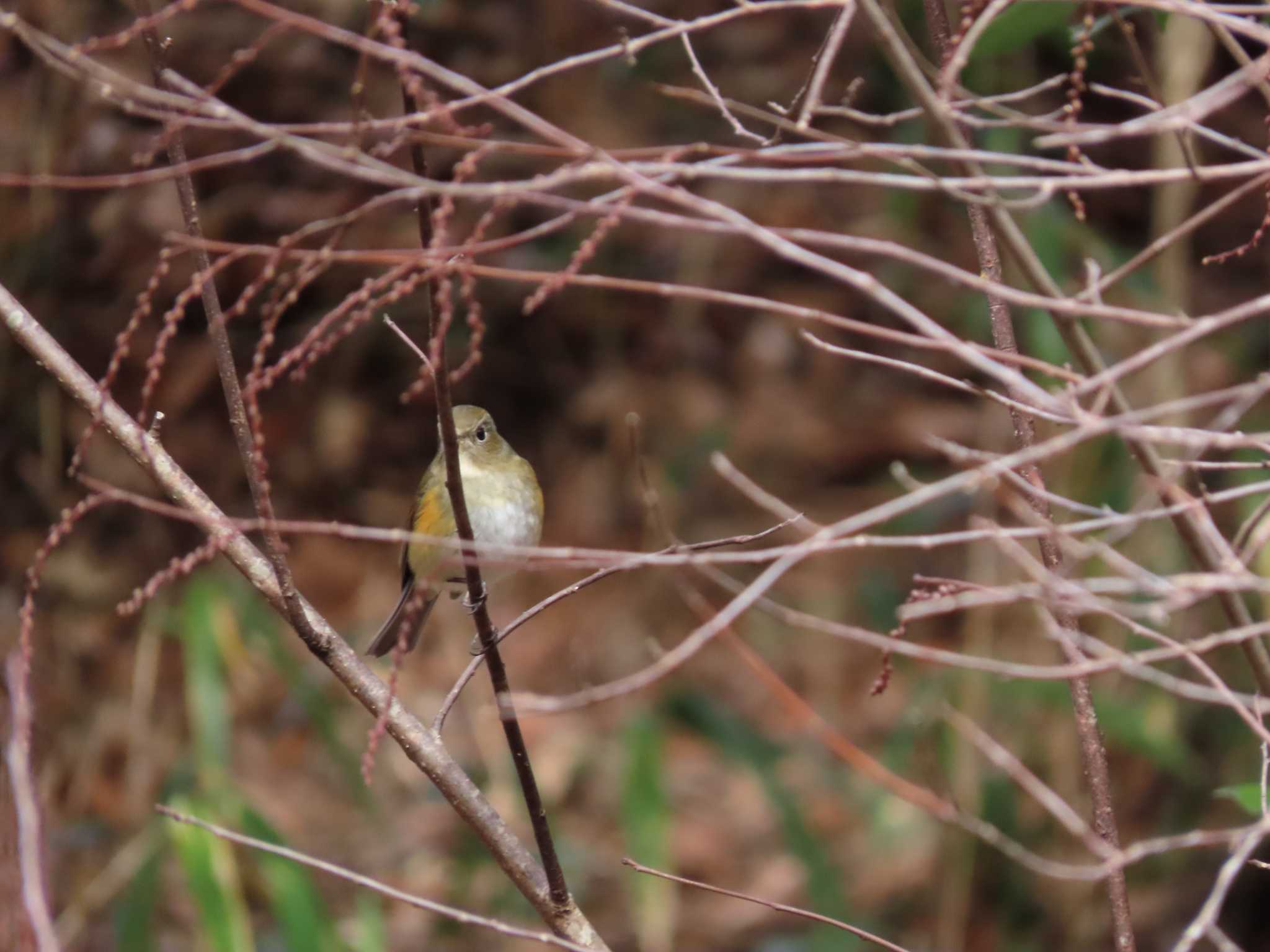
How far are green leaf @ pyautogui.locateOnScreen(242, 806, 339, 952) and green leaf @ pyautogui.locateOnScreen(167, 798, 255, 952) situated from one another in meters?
0.08

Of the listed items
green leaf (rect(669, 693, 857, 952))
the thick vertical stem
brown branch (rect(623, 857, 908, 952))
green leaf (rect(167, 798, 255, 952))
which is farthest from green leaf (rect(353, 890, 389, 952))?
the thick vertical stem

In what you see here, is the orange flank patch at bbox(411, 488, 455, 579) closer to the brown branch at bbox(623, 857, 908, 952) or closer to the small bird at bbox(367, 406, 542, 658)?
the small bird at bbox(367, 406, 542, 658)

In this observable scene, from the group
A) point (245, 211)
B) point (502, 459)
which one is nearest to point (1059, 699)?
point (502, 459)

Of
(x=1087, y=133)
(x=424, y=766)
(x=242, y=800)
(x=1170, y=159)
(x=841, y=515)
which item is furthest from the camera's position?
(x=841, y=515)

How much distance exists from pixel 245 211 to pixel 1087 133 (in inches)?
177

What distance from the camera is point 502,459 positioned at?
3.19 meters

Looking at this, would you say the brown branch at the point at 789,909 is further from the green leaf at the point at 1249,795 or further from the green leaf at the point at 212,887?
the green leaf at the point at 212,887

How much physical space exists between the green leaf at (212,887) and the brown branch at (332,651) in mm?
1666

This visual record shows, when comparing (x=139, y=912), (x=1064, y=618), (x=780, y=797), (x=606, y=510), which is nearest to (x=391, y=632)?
(x=139, y=912)

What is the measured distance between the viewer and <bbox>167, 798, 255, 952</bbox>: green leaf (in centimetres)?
309

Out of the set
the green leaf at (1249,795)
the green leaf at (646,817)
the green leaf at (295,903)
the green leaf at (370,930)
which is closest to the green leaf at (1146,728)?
the green leaf at (646,817)

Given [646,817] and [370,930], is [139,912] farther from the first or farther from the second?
[646,817]

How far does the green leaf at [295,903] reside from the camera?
124 inches

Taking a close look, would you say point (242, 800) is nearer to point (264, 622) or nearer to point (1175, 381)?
point (264, 622)
